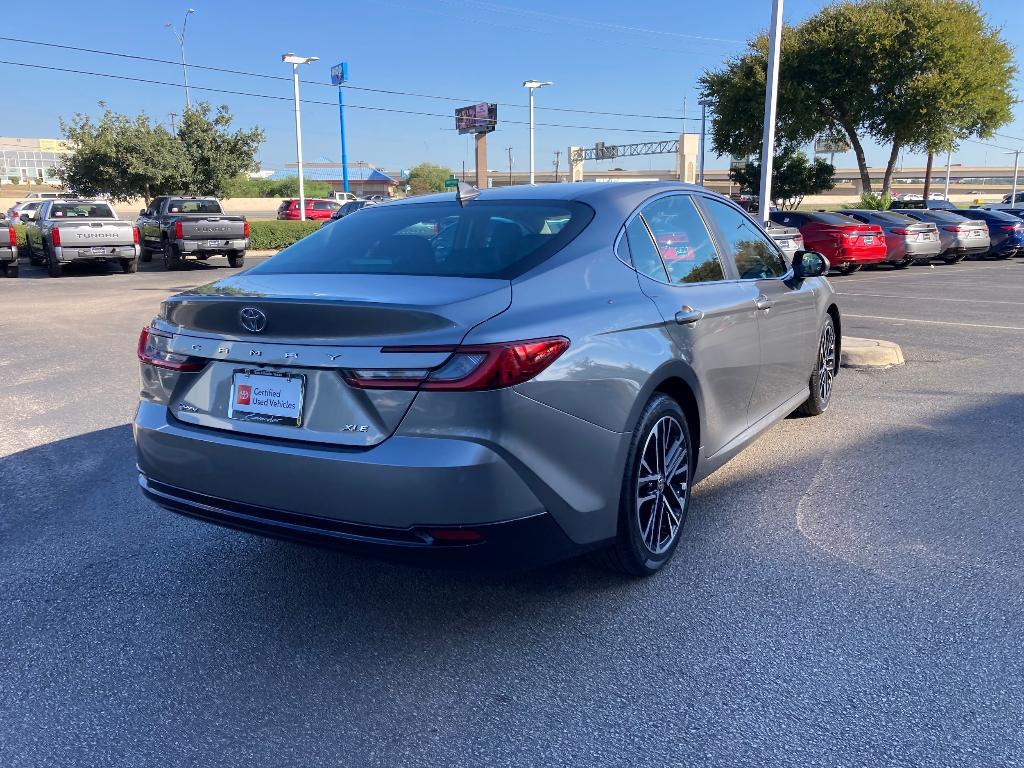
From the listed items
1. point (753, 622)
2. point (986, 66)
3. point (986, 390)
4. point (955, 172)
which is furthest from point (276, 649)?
point (955, 172)

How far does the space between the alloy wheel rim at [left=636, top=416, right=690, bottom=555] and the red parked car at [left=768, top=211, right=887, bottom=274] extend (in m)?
17.4

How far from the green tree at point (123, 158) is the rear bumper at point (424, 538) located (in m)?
31.5

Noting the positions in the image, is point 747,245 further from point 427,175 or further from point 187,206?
point 427,175

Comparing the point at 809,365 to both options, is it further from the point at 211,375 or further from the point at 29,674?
the point at 29,674

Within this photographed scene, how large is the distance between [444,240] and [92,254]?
60.2 feet

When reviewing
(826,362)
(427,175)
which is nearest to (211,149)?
(826,362)

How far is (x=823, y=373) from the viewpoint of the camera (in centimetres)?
621

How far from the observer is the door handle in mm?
3678

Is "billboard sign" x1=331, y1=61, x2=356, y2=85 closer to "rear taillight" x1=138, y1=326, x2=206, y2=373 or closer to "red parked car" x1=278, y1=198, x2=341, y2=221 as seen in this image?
"red parked car" x1=278, y1=198, x2=341, y2=221

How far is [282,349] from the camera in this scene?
2.91 m

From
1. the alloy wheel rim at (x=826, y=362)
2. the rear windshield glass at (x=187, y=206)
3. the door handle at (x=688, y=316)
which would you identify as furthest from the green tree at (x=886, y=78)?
the door handle at (x=688, y=316)

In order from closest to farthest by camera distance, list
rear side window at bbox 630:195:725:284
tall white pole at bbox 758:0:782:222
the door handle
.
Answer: the door handle → rear side window at bbox 630:195:725:284 → tall white pole at bbox 758:0:782:222

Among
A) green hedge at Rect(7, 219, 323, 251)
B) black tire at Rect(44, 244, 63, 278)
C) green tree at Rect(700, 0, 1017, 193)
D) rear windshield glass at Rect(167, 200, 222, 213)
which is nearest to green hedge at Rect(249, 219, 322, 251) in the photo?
green hedge at Rect(7, 219, 323, 251)

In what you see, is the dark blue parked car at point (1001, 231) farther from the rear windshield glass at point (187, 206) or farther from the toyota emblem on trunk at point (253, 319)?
the toyota emblem on trunk at point (253, 319)
